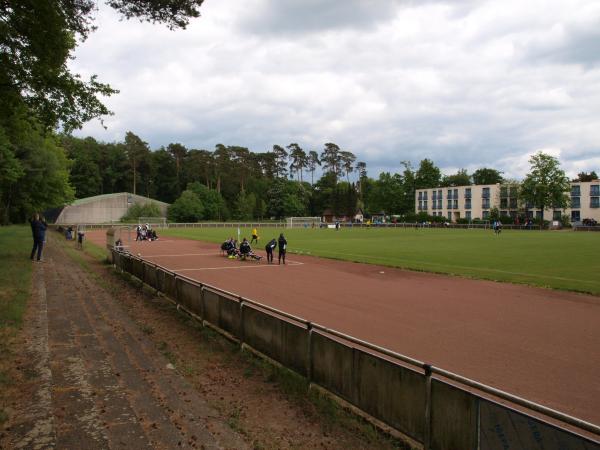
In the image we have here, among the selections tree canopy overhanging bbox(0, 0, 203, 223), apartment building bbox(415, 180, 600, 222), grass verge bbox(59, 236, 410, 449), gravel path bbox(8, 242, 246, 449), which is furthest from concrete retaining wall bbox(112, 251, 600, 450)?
apartment building bbox(415, 180, 600, 222)

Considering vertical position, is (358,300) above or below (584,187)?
below

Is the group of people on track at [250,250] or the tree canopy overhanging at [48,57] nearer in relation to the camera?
the tree canopy overhanging at [48,57]

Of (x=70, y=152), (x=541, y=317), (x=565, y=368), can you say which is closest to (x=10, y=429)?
(x=565, y=368)

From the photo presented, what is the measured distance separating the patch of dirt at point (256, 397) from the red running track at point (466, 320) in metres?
2.65

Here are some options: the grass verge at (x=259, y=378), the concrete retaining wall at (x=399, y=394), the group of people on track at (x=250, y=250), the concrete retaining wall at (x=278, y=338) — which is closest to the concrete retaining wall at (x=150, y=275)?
the grass verge at (x=259, y=378)

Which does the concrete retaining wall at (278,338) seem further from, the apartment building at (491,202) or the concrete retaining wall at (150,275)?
the apartment building at (491,202)

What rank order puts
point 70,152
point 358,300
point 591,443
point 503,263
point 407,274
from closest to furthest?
1. point 591,443
2. point 358,300
3. point 407,274
4. point 503,263
5. point 70,152

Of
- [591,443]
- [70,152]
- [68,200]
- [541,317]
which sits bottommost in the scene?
[541,317]

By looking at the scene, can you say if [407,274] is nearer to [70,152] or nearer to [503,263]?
[503,263]

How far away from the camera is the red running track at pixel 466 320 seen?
23.9 ft

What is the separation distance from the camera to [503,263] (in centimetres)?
2355

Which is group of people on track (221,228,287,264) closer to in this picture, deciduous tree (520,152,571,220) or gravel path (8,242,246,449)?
gravel path (8,242,246,449)

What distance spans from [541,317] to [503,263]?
12.7 metres

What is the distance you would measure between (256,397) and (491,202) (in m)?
105
